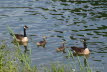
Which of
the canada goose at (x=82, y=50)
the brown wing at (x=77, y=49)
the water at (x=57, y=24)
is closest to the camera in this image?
the water at (x=57, y=24)

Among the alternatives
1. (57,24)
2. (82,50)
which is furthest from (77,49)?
(57,24)

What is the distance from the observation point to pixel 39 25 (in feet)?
93.8

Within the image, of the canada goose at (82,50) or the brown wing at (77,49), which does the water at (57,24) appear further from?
the brown wing at (77,49)

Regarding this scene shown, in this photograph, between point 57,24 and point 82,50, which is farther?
point 57,24

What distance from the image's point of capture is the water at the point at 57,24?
2205 cm

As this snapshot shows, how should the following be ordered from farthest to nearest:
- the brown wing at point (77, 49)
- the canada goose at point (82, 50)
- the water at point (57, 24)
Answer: the brown wing at point (77, 49) → the canada goose at point (82, 50) → the water at point (57, 24)

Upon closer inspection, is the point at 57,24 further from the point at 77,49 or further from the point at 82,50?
the point at 82,50

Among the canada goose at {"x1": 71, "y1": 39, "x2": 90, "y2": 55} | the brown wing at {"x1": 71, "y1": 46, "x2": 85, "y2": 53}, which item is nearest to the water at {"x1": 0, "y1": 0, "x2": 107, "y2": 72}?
the canada goose at {"x1": 71, "y1": 39, "x2": 90, "y2": 55}

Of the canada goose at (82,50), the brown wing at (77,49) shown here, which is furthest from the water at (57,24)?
the brown wing at (77,49)

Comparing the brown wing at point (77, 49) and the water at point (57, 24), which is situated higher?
the water at point (57, 24)

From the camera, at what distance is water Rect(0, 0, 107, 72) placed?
72.3 ft

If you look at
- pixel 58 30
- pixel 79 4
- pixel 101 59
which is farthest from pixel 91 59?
pixel 79 4

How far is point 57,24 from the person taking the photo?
94.0ft

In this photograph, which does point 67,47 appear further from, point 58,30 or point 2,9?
point 2,9
